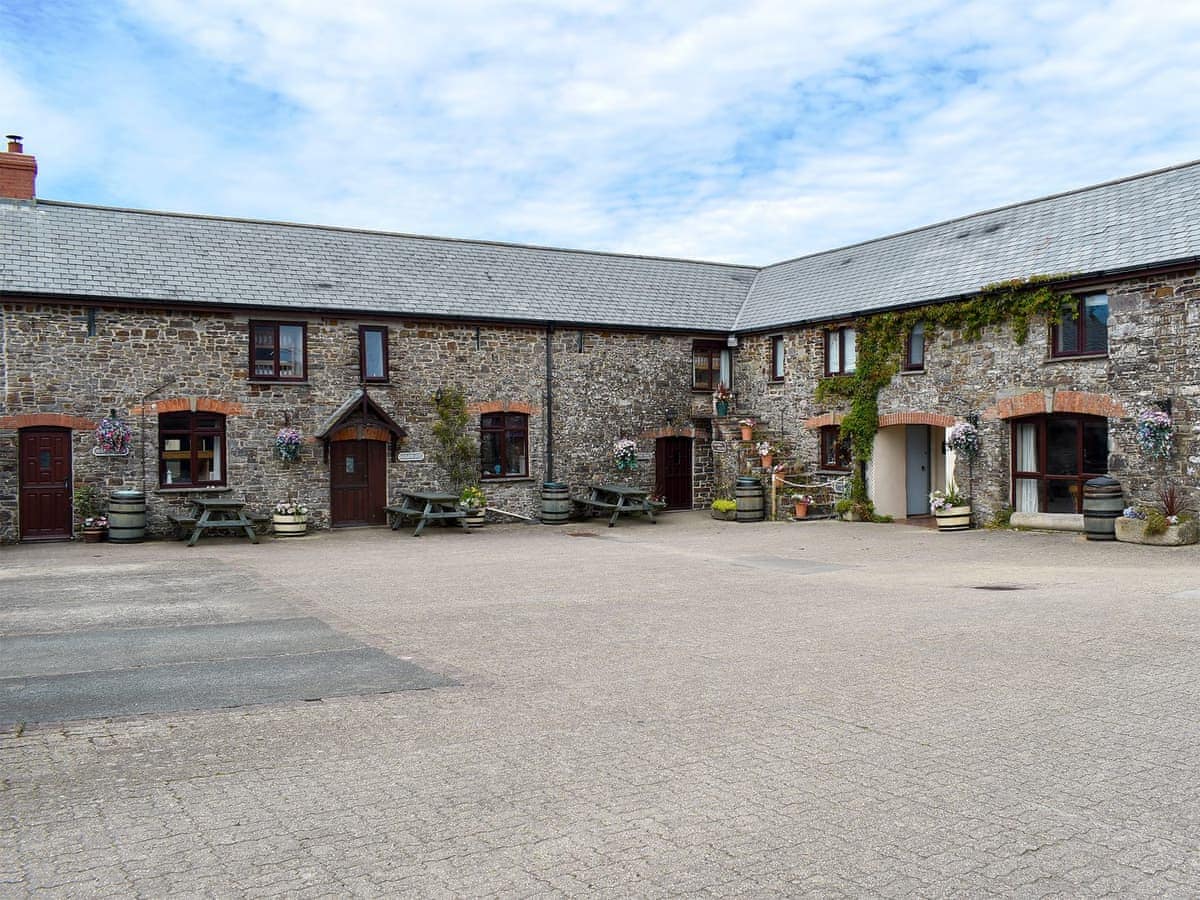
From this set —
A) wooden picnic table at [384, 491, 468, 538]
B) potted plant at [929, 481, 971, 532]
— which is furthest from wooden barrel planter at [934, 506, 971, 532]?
wooden picnic table at [384, 491, 468, 538]

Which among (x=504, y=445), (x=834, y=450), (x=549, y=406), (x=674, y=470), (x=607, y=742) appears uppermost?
(x=549, y=406)

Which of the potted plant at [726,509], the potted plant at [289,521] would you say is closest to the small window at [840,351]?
the potted plant at [726,509]

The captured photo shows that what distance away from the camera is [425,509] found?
20.2m

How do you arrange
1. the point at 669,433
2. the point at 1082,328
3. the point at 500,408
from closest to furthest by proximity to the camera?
1. the point at 1082,328
2. the point at 500,408
3. the point at 669,433

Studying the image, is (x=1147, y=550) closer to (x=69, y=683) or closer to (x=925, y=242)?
(x=925, y=242)

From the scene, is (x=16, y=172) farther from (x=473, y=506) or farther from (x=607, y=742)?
(x=607, y=742)

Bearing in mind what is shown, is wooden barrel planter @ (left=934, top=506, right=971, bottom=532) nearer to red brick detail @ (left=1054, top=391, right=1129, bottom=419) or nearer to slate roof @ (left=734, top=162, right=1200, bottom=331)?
red brick detail @ (left=1054, top=391, right=1129, bottom=419)

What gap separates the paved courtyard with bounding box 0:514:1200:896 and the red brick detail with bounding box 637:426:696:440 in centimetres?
1204

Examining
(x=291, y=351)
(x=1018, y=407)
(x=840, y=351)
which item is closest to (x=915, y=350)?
(x=840, y=351)

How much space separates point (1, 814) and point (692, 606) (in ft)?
23.6

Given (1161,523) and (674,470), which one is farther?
(674,470)

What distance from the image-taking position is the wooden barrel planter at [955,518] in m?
18.7

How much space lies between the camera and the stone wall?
18250 mm

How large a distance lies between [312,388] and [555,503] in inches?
226
